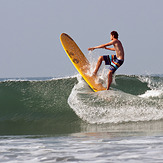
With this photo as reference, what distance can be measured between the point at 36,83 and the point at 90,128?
14.7 ft

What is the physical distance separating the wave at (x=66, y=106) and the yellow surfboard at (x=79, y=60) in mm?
188

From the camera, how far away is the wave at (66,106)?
22.3ft

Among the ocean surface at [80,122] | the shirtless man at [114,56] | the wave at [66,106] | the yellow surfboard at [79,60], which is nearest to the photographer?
the ocean surface at [80,122]

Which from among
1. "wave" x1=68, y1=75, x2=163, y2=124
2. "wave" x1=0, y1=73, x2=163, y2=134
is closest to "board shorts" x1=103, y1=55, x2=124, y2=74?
"wave" x1=0, y1=73, x2=163, y2=134

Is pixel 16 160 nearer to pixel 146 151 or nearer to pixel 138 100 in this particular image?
pixel 146 151

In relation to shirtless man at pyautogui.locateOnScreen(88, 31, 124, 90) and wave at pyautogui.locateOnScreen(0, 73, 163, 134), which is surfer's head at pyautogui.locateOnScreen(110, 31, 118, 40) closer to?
shirtless man at pyautogui.locateOnScreen(88, 31, 124, 90)

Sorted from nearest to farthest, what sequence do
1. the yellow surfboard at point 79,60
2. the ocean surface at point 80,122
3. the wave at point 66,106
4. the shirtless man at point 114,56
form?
1. the ocean surface at point 80,122
2. the wave at point 66,106
3. the shirtless man at point 114,56
4. the yellow surfboard at point 79,60

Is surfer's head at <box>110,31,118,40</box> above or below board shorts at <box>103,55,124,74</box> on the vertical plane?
above

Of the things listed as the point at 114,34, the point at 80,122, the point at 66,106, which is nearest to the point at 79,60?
the point at 66,106

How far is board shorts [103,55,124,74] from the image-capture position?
23.9 ft

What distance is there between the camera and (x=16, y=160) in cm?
364

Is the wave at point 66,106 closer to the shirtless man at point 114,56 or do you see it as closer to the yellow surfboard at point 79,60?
the yellow surfboard at point 79,60

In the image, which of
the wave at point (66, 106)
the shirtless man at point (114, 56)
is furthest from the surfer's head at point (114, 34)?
the wave at point (66, 106)

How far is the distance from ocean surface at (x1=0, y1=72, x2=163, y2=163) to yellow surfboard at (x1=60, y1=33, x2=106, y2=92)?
18 cm
